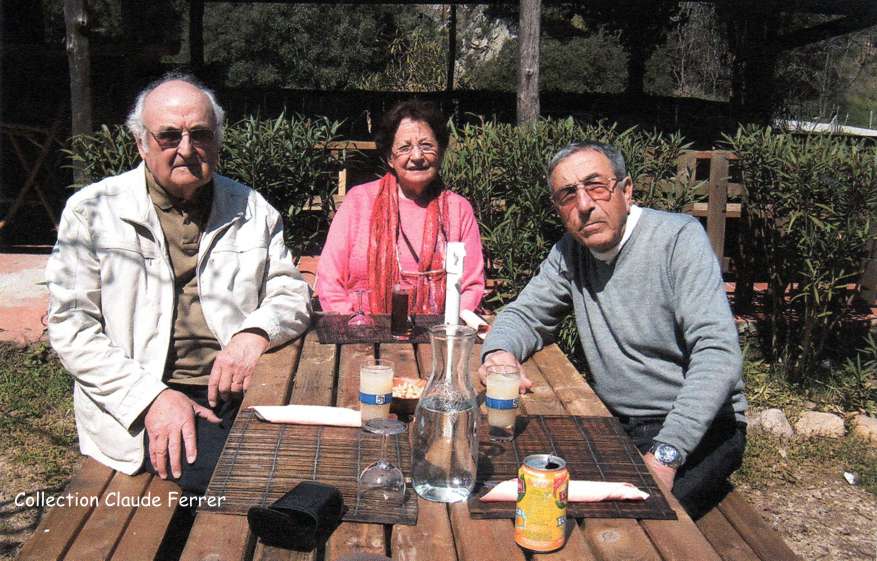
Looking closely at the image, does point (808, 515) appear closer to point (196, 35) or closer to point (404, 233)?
point (404, 233)

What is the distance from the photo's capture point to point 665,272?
2496 mm

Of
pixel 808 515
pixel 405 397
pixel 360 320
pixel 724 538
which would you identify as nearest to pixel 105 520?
pixel 405 397

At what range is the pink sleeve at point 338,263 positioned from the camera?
345 centimetres

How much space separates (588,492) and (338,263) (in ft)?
6.73

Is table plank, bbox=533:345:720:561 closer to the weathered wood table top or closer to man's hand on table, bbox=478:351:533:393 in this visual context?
the weathered wood table top

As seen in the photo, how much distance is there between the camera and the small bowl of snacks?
206cm

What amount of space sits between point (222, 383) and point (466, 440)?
44.1 inches

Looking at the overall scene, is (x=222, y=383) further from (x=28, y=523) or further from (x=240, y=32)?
(x=240, y=32)

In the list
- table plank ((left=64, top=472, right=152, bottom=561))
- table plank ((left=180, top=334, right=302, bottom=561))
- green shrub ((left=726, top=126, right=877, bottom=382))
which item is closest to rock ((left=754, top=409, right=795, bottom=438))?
green shrub ((left=726, top=126, right=877, bottom=382))

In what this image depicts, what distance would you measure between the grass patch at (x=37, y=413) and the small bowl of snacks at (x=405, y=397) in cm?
218

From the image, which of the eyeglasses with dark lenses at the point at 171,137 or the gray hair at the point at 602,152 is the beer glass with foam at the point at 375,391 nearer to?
the gray hair at the point at 602,152

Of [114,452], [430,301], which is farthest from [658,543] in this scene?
[430,301]

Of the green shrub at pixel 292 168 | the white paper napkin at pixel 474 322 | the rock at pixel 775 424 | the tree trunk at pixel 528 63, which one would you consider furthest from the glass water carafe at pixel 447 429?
the tree trunk at pixel 528 63

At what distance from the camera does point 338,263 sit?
352 cm
